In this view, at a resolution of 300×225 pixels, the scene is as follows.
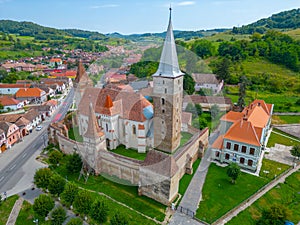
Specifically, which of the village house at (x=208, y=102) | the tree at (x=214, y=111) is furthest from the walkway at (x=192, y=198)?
the village house at (x=208, y=102)

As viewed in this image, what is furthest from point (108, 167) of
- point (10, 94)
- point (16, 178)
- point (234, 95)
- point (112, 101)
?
point (10, 94)

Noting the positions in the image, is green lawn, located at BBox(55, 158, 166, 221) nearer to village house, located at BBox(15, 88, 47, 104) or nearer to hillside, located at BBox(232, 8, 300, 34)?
village house, located at BBox(15, 88, 47, 104)

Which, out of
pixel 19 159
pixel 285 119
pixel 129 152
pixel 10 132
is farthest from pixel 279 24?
pixel 19 159

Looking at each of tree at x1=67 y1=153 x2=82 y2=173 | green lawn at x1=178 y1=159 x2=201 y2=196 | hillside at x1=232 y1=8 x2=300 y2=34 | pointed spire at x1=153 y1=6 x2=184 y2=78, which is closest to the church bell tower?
pointed spire at x1=153 y1=6 x2=184 y2=78

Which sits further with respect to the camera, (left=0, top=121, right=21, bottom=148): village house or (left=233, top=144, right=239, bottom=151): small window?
(left=0, top=121, right=21, bottom=148): village house

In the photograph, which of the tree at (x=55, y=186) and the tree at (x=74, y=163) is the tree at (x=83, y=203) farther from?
the tree at (x=74, y=163)
